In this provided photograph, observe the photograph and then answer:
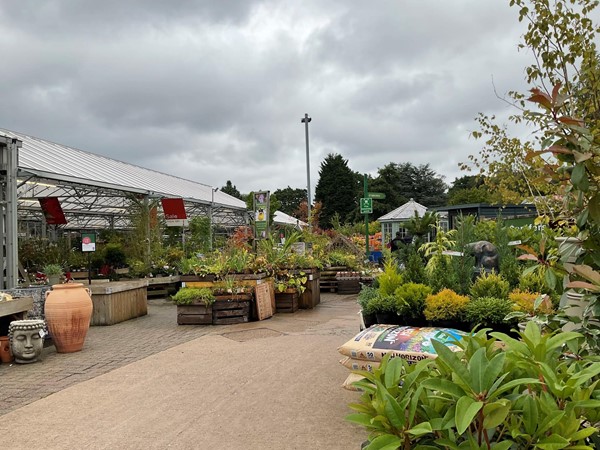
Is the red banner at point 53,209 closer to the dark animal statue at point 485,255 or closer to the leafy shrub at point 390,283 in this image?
the leafy shrub at point 390,283

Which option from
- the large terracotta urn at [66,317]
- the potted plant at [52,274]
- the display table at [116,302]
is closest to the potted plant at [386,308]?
the large terracotta urn at [66,317]

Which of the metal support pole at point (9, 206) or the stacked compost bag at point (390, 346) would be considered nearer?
the stacked compost bag at point (390, 346)

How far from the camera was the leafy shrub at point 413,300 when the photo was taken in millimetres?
4207

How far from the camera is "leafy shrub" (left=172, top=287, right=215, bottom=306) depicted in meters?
8.31

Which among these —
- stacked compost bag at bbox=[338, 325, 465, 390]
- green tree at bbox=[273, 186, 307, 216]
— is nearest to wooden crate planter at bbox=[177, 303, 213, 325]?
stacked compost bag at bbox=[338, 325, 465, 390]

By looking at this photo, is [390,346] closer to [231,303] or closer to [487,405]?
[487,405]

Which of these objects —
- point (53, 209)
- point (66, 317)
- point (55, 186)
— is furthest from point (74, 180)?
point (66, 317)

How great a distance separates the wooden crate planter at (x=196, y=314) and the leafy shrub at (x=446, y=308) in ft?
16.6

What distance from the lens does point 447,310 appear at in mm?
4004

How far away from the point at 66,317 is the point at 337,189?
42011 mm

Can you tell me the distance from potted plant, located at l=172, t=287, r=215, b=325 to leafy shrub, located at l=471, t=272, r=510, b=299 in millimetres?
5135

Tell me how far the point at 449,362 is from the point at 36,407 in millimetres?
3954

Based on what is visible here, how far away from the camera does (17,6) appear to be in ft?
22.2

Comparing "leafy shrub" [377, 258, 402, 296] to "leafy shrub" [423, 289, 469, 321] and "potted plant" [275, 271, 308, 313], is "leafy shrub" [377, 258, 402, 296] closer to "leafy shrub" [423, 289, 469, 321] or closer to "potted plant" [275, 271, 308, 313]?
"leafy shrub" [423, 289, 469, 321]
